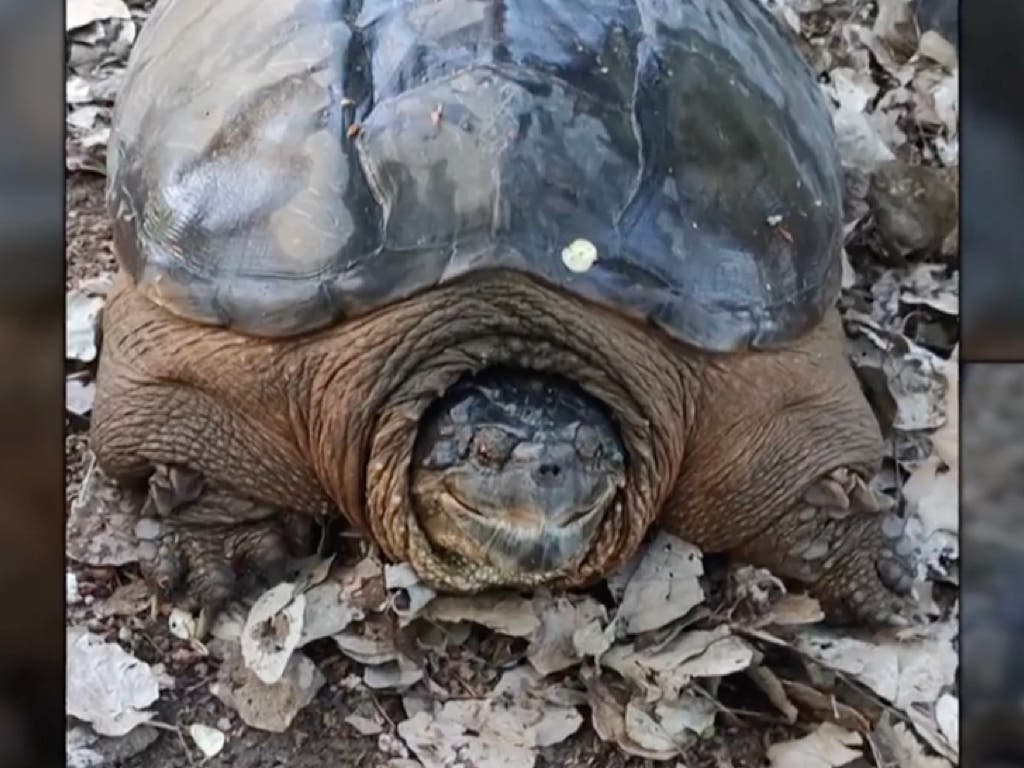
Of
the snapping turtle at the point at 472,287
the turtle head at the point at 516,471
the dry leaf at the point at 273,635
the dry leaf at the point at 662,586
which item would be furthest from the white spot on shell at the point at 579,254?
the dry leaf at the point at 273,635

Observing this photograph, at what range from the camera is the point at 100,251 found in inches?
62.9

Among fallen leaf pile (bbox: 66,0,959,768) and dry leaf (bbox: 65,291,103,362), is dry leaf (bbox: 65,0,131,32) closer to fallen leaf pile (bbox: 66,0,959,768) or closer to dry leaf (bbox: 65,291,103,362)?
fallen leaf pile (bbox: 66,0,959,768)

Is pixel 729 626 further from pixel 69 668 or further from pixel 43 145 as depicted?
pixel 43 145

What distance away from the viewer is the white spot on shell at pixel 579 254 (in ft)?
4.26

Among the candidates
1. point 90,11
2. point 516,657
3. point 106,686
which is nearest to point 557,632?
point 516,657

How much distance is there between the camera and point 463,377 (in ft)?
4.49

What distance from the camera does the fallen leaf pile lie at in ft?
4.87

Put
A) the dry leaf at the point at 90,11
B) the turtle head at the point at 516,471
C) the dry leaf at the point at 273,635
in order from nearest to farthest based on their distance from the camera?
1. the turtle head at the point at 516,471
2. the dry leaf at the point at 273,635
3. the dry leaf at the point at 90,11

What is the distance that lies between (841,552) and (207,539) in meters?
0.75

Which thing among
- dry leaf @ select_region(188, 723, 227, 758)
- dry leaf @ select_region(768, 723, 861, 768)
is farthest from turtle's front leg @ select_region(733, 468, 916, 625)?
dry leaf @ select_region(188, 723, 227, 758)

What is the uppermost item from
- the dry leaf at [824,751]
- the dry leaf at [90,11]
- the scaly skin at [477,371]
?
the dry leaf at [90,11]

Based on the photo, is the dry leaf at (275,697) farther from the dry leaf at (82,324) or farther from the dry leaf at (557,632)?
the dry leaf at (82,324)

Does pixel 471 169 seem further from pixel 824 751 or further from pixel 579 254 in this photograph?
pixel 824 751

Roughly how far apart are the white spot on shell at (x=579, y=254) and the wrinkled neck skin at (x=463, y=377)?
37mm
